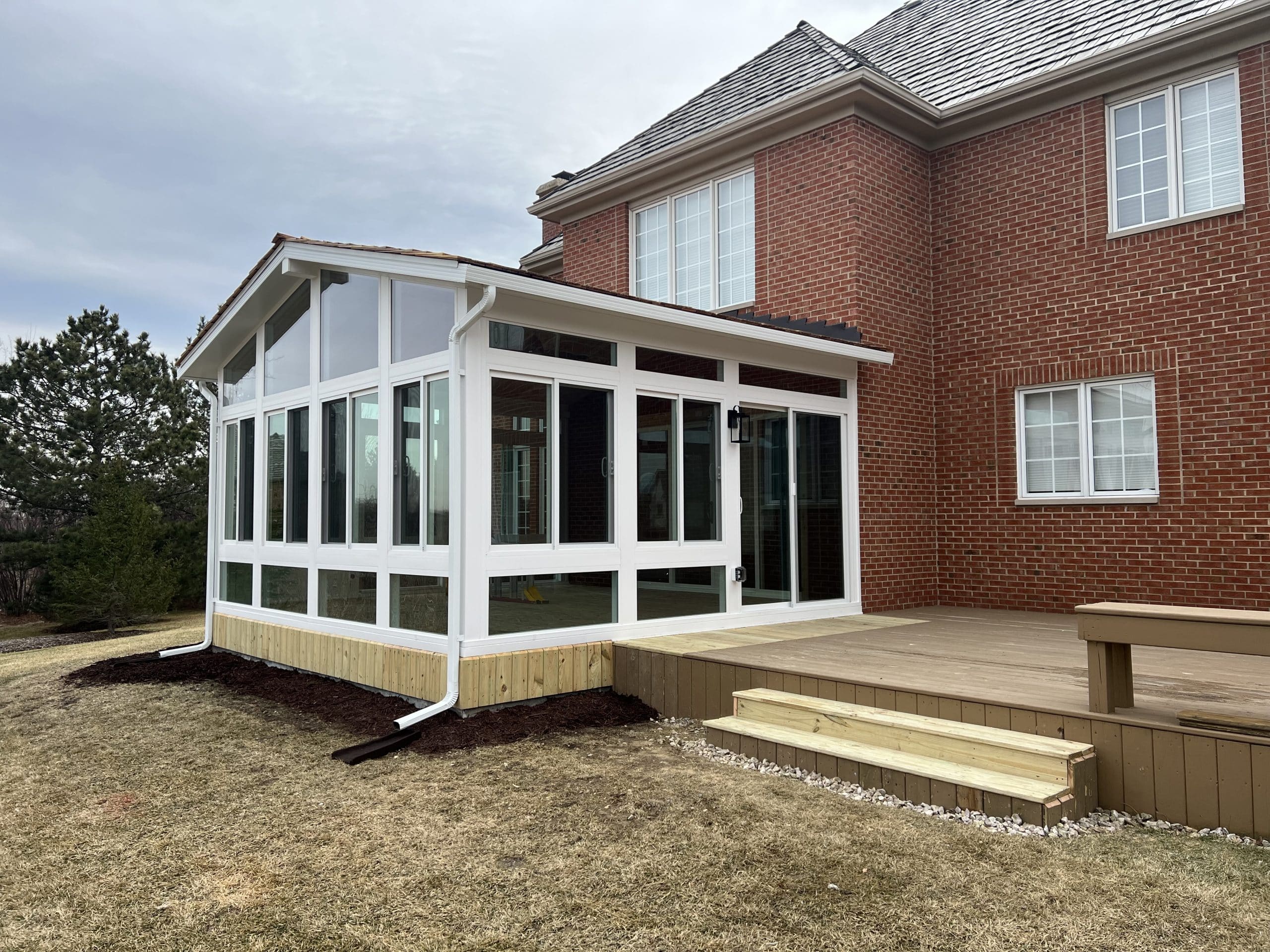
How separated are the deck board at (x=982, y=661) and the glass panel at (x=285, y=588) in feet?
9.49

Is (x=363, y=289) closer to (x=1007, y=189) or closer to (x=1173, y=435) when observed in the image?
(x=1007, y=189)

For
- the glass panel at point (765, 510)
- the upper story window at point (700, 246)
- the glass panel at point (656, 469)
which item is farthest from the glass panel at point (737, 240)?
the glass panel at point (656, 469)

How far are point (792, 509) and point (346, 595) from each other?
3718mm

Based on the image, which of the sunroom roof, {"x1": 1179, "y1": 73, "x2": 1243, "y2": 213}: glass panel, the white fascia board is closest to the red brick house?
{"x1": 1179, "y1": 73, "x2": 1243, "y2": 213}: glass panel

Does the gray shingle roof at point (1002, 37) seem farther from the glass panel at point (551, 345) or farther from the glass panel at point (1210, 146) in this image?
the glass panel at point (551, 345)

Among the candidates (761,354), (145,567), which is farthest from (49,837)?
(145,567)

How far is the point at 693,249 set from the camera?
10188 millimetres

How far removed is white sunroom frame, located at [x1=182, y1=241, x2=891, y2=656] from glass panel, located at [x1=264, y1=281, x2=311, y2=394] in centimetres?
10

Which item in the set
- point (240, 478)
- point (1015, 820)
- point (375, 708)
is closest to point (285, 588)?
point (240, 478)

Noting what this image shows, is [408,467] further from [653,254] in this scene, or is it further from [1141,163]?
[1141,163]

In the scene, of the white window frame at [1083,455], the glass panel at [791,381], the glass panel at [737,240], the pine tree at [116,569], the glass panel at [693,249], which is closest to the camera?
the glass panel at [791,381]

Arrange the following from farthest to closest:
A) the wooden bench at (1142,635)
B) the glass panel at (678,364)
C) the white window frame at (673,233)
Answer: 1. the white window frame at (673,233)
2. the glass panel at (678,364)
3. the wooden bench at (1142,635)

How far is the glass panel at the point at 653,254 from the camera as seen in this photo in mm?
10445

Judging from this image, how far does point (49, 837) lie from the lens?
3932 millimetres
